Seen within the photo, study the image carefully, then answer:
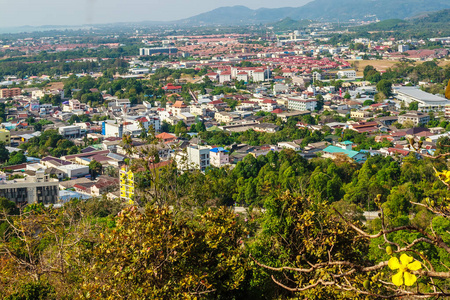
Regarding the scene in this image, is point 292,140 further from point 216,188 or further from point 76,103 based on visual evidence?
point 76,103

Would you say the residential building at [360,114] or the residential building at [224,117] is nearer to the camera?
the residential building at [360,114]

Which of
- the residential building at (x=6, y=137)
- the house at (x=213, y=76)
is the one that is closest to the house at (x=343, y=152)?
the residential building at (x=6, y=137)

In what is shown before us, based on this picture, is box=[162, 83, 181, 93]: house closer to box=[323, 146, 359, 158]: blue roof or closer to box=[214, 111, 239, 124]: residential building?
box=[214, 111, 239, 124]: residential building

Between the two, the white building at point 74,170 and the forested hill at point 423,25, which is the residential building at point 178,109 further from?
the forested hill at point 423,25

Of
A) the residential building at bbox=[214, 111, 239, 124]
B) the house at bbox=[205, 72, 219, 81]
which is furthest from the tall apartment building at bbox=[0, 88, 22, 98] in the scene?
the residential building at bbox=[214, 111, 239, 124]

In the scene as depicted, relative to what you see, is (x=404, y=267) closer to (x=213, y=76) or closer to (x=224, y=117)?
(x=224, y=117)

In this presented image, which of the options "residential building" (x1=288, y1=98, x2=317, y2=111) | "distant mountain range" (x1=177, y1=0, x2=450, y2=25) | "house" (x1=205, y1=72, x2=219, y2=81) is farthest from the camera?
"distant mountain range" (x1=177, y1=0, x2=450, y2=25)
